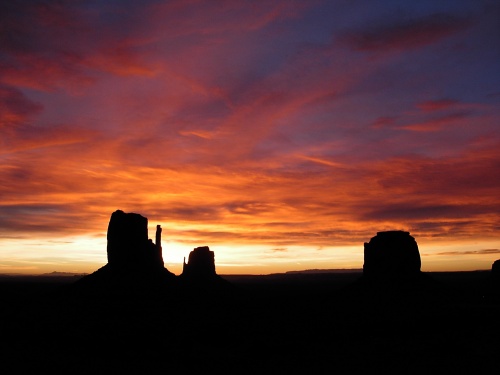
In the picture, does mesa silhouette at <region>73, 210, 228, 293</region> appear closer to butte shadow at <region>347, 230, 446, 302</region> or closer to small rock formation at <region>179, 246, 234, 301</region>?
small rock formation at <region>179, 246, 234, 301</region>

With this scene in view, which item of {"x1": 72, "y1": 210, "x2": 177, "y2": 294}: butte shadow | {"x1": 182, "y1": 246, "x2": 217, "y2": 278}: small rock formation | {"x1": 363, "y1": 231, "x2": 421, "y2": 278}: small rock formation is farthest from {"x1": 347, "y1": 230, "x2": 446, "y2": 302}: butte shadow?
{"x1": 182, "y1": 246, "x2": 217, "y2": 278}: small rock formation

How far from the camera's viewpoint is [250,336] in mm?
64250

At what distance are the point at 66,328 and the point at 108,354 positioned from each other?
57.0ft

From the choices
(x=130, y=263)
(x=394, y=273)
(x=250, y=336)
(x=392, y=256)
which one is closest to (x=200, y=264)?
(x=130, y=263)

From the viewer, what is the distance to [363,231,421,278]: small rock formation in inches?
4146

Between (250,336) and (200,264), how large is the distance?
7274 centimetres

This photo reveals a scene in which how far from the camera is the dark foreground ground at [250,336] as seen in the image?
4522 cm

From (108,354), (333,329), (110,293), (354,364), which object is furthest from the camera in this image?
(110,293)

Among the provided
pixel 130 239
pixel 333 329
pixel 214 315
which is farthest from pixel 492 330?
pixel 130 239

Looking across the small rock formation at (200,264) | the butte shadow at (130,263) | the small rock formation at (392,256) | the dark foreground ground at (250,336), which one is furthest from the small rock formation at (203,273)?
the small rock formation at (392,256)

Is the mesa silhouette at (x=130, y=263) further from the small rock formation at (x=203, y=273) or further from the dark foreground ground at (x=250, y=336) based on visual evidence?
the small rock formation at (x=203, y=273)

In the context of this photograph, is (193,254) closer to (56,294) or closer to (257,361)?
(56,294)

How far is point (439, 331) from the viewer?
6588cm

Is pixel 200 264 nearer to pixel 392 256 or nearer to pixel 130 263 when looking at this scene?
pixel 130 263
